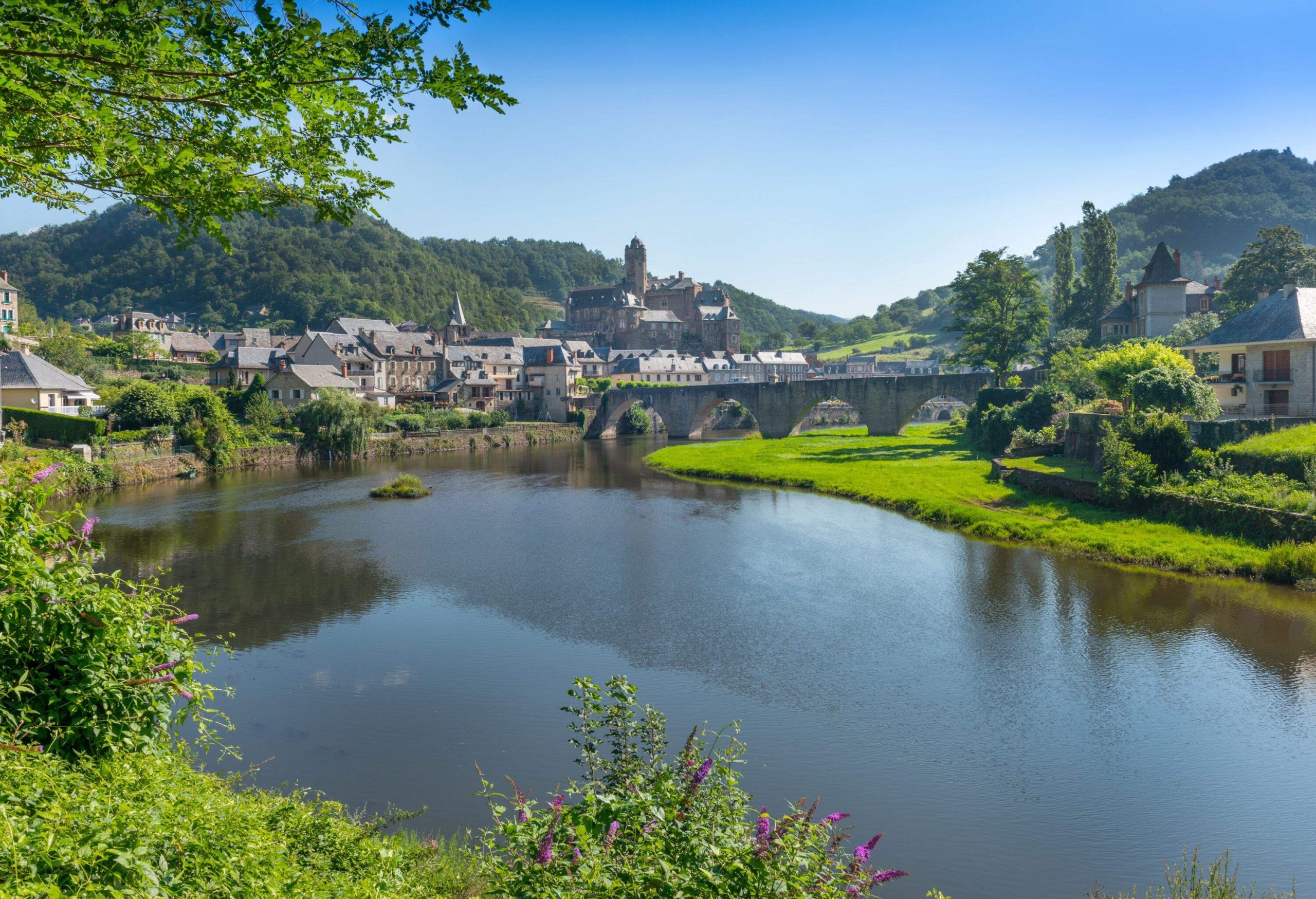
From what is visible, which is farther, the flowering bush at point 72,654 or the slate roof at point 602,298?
the slate roof at point 602,298

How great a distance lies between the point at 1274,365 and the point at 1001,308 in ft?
86.0

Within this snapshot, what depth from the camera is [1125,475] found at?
25.4 meters

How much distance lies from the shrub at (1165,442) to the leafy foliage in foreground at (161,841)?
25369 mm

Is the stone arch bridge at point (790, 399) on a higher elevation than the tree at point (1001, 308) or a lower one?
lower

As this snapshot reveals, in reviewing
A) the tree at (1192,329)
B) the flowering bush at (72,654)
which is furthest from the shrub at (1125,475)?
the tree at (1192,329)

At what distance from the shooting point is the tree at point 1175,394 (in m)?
28.9

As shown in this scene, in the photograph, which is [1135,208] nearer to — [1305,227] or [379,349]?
[1305,227]

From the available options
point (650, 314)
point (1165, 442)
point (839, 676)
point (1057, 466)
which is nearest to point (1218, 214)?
point (650, 314)

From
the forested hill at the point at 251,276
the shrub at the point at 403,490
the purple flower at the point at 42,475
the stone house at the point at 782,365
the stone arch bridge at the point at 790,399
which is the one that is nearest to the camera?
the purple flower at the point at 42,475

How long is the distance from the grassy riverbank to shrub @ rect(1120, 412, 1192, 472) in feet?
7.43

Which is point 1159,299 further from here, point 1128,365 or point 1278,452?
point 1278,452

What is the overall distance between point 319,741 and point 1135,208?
8789 inches

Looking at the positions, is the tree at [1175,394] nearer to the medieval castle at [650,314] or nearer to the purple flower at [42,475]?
the purple flower at [42,475]

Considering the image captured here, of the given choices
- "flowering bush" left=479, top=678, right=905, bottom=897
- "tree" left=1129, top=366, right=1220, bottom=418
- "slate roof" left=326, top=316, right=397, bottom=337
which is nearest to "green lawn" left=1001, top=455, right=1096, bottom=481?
"tree" left=1129, top=366, right=1220, bottom=418
